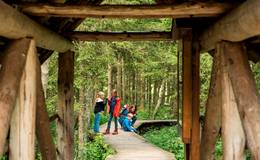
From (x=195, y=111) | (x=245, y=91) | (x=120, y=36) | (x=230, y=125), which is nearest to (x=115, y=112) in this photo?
(x=120, y=36)

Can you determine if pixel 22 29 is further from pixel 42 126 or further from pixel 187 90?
pixel 187 90

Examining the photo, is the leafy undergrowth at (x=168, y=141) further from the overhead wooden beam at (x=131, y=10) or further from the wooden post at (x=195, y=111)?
the overhead wooden beam at (x=131, y=10)

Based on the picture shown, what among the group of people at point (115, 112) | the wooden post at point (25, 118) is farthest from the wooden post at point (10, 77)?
the group of people at point (115, 112)

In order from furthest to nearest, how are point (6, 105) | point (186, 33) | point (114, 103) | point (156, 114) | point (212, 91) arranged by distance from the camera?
point (156, 114) < point (114, 103) < point (186, 33) < point (212, 91) < point (6, 105)

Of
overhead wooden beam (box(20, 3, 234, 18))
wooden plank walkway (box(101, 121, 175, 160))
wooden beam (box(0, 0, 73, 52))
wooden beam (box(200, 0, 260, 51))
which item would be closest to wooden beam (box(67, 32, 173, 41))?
wooden beam (box(0, 0, 73, 52))

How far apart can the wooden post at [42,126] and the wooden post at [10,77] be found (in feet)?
1.29

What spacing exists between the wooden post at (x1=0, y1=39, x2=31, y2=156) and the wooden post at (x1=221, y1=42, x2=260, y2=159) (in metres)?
2.25

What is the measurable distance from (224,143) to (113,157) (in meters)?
5.73

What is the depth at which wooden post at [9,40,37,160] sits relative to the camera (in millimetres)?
5035

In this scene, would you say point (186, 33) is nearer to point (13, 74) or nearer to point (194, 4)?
point (194, 4)

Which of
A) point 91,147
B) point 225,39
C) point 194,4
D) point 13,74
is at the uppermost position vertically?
point 194,4

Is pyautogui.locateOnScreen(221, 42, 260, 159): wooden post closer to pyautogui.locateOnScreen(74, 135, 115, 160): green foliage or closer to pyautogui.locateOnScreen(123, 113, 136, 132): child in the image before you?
pyautogui.locateOnScreen(74, 135, 115, 160): green foliage

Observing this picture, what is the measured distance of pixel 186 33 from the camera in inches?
289

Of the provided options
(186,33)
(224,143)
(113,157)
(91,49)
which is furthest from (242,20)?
(91,49)
